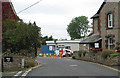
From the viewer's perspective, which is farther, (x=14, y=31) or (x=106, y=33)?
(x=106, y=33)

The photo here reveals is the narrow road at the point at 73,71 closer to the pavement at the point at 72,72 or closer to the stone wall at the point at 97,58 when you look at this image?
the pavement at the point at 72,72

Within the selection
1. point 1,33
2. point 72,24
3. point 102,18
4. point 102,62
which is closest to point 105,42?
point 102,18

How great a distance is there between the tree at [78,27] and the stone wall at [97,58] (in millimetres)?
60480

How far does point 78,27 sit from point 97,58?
7071cm

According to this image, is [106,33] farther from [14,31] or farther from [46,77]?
[46,77]

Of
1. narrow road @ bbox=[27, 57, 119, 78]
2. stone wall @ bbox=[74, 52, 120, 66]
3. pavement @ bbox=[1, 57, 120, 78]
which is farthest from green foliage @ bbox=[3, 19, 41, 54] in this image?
stone wall @ bbox=[74, 52, 120, 66]

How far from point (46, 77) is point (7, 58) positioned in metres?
6.32

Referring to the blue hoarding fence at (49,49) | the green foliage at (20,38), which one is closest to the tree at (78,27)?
the blue hoarding fence at (49,49)

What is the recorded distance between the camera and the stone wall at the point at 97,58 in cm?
1761

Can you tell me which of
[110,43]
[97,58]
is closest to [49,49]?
[110,43]

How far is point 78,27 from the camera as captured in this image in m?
91.6

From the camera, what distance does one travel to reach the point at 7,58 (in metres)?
16.2

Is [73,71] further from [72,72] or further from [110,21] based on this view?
[110,21]

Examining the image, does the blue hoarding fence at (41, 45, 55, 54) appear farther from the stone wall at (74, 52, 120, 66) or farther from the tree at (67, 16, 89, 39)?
the tree at (67, 16, 89, 39)
